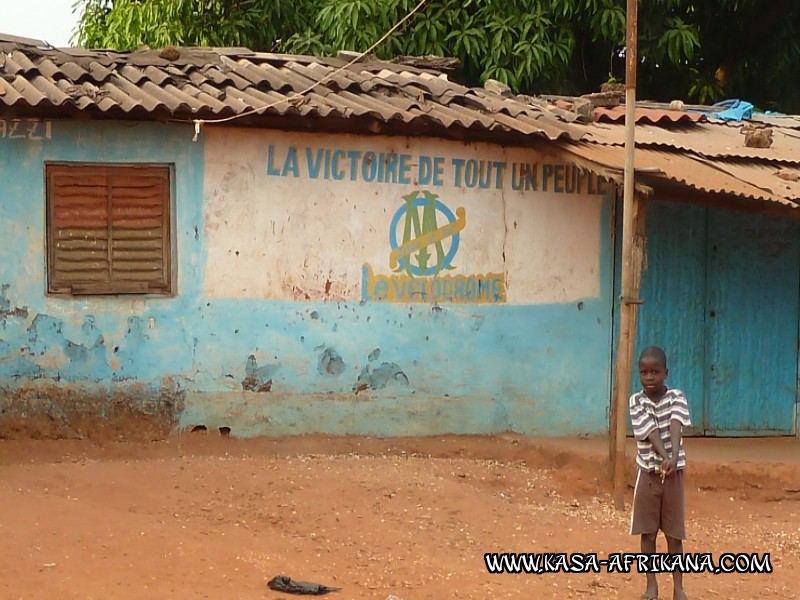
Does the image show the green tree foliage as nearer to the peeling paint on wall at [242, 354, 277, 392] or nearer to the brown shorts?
the peeling paint on wall at [242, 354, 277, 392]

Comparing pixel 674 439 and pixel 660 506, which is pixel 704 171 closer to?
pixel 674 439

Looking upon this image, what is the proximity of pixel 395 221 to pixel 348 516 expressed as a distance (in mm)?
2735

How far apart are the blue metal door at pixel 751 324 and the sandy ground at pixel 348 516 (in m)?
0.45

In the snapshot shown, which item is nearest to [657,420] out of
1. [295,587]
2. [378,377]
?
[295,587]

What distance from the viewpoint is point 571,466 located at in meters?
8.24

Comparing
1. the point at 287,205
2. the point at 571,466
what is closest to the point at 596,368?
the point at 571,466

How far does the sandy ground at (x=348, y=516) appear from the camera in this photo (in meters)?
5.45

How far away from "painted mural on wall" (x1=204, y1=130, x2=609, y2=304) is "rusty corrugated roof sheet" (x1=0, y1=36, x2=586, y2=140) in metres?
0.31

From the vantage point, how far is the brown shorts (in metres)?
5.34

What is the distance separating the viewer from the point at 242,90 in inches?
334

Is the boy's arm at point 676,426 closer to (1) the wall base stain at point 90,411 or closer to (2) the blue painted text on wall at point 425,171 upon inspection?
(2) the blue painted text on wall at point 425,171

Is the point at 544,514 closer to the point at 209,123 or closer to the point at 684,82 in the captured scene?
the point at 209,123

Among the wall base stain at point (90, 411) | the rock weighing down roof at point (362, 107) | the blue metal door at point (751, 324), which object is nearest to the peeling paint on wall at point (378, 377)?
the wall base stain at point (90, 411)

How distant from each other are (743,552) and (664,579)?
86 centimetres
